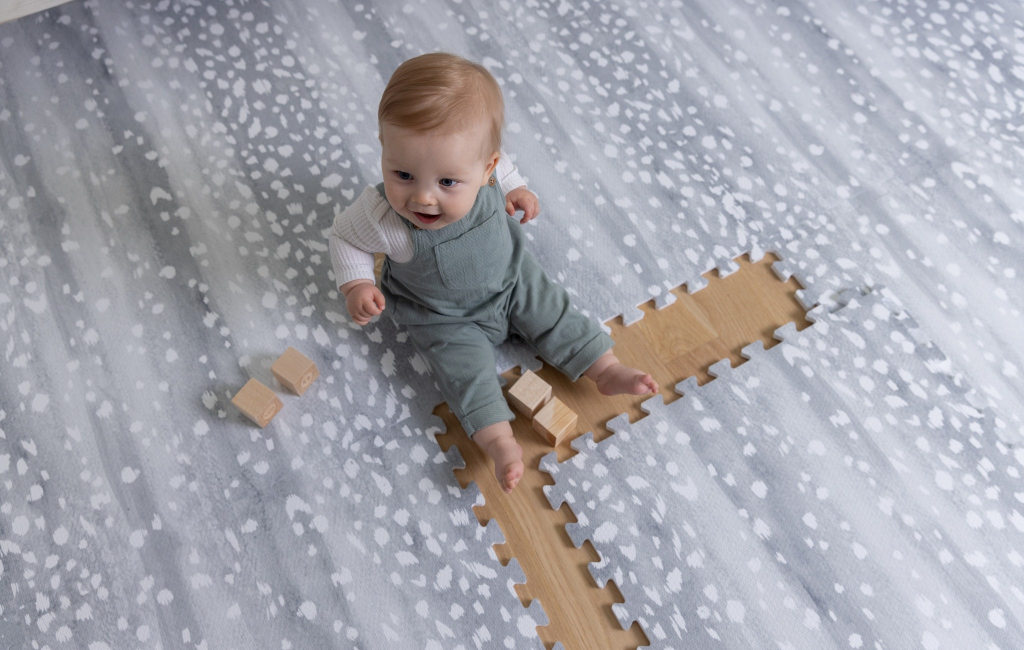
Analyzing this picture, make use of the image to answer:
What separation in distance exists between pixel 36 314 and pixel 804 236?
1.21 metres

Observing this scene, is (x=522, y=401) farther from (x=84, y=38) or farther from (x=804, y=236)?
(x=84, y=38)

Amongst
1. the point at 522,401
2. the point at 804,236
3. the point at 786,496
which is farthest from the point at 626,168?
the point at 786,496

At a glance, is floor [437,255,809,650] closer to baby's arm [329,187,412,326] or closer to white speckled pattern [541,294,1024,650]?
white speckled pattern [541,294,1024,650]

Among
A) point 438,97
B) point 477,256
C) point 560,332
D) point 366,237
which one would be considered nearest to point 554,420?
point 560,332

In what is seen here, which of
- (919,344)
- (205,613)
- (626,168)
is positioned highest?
(626,168)

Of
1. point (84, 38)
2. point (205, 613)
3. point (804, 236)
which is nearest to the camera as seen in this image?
point (205, 613)

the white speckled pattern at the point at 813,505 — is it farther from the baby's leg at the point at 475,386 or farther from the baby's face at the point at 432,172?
the baby's face at the point at 432,172

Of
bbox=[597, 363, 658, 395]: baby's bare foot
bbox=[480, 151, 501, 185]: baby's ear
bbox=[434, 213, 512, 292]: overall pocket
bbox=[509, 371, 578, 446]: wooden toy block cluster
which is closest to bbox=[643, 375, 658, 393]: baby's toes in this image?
bbox=[597, 363, 658, 395]: baby's bare foot

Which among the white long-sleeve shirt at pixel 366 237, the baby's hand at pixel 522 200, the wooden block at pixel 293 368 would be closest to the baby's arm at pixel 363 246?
the white long-sleeve shirt at pixel 366 237

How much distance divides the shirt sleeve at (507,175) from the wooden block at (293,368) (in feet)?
1.24

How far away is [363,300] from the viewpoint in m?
1.00

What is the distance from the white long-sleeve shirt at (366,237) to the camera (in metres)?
0.94

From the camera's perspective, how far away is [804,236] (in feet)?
4.03

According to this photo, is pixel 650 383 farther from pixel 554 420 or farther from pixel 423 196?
pixel 423 196
